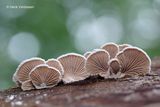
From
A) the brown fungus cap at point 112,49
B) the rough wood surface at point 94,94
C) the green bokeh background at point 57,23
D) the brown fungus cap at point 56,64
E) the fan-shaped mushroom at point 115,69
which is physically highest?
the green bokeh background at point 57,23

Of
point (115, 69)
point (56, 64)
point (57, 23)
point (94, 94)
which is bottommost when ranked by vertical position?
point (94, 94)

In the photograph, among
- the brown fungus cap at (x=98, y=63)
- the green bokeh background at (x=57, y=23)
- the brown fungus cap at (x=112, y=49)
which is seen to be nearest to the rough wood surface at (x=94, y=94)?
the brown fungus cap at (x=98, y=63)

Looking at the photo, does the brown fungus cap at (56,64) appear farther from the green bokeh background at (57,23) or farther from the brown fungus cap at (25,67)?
the green bokeh background at (57,23)

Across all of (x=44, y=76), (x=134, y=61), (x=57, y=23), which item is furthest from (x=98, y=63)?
(x=57, y=23)

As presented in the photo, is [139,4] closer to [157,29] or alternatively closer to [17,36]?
[157,29]

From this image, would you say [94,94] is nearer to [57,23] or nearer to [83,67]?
[83,67]

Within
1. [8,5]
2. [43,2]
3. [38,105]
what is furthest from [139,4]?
[38,105]

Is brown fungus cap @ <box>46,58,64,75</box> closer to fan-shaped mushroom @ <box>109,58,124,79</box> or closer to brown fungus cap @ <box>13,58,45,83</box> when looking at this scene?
brown fungus cap @ <box>13,58,45,83</box>

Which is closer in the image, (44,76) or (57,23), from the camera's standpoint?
(44,76)
